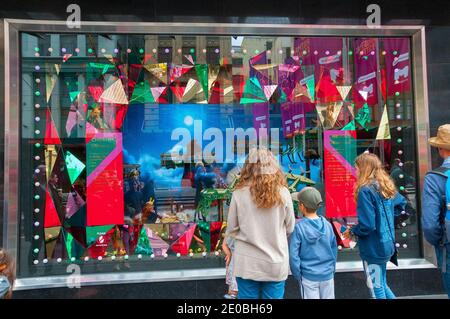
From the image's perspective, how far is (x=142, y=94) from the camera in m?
4.46

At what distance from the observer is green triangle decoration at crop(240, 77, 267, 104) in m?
4.57

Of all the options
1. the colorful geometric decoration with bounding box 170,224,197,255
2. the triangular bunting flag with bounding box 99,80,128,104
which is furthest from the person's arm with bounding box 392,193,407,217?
the triangular bunting flag with bounding box 99,80,128,104

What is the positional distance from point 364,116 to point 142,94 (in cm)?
253

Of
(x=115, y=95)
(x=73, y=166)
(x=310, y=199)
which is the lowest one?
(x=310, y=199)

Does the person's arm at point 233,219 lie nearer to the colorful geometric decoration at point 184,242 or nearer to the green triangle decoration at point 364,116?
the colorful geometric decoration at point 184,242

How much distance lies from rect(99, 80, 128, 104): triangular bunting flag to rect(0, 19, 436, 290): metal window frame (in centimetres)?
56

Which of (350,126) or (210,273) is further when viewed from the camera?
(350,126)

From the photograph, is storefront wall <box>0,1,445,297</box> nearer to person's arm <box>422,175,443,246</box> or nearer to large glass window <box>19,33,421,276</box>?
large glass window <box>19,33,421,276</box>

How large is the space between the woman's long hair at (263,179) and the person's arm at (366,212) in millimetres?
757

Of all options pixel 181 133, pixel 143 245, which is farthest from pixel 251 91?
pixel 143 245

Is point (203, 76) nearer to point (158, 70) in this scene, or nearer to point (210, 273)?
point (158, 70)

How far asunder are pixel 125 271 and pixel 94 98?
6.14ft

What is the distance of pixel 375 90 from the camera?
15.4 ft
